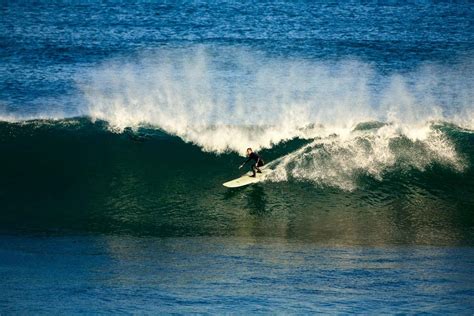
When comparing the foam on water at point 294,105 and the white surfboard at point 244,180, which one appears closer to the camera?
the white surfboard at point 244,180

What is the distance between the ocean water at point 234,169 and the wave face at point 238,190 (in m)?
0.06

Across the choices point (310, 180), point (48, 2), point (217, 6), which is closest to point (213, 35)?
point (217, 6)

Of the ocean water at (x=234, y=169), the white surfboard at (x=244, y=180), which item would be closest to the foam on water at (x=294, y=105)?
the ocean water at (x=234, y=169)

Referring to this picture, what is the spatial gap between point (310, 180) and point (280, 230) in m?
2.95

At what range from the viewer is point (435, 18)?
4147 cm

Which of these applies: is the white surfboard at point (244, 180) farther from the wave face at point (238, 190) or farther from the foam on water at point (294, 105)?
the foam on water at point (294, 105)

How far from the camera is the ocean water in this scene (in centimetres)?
1512

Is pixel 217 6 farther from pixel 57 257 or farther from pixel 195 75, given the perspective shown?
pixel 57 257

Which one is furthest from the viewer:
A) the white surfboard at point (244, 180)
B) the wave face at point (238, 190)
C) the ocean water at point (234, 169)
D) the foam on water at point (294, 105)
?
the foam on water at point (294, 105)

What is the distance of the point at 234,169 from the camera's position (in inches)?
849

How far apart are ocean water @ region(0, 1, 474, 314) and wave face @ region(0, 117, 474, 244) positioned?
6 centimetres

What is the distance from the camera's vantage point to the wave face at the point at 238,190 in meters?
18.5

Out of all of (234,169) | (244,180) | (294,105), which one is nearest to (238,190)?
(244,180)

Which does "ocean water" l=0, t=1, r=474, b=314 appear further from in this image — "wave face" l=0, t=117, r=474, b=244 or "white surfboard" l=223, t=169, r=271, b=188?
"white surfboard" l=223, t=169, r=271, b=188
